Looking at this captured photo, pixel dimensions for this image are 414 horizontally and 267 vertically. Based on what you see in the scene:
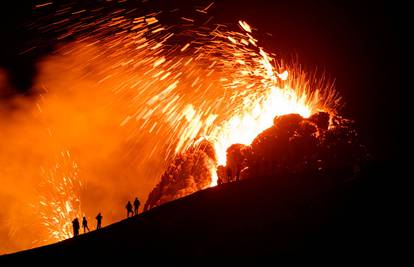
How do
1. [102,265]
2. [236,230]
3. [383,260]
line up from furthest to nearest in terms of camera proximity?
[236,230] < [102,265] < [383,260]

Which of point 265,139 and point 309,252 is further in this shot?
point 265,139

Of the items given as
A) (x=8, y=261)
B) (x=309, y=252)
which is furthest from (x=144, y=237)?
(x=309, y=252)

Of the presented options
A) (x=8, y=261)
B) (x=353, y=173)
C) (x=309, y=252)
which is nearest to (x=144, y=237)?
(x=8, y=261)

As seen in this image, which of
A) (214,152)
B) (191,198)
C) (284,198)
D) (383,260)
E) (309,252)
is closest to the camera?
(383,260)

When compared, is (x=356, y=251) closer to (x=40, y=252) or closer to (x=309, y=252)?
(x=309, y=252)

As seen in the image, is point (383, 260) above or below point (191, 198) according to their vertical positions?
below

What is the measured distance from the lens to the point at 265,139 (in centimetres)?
5947

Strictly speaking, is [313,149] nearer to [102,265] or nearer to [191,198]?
[191,198]

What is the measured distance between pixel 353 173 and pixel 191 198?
40.0ft

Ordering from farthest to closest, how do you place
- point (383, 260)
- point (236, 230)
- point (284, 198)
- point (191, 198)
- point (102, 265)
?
point (191, 198) < point (284, 198) < point (236, 230) < point (102, 265) < point (383, 260)

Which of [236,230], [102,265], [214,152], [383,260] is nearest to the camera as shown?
[383,260]

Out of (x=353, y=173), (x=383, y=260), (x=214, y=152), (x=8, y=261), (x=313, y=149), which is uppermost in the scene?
(x=214, y=152)

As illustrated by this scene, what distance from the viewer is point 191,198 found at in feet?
107

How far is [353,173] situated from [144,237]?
1619 centimetres
